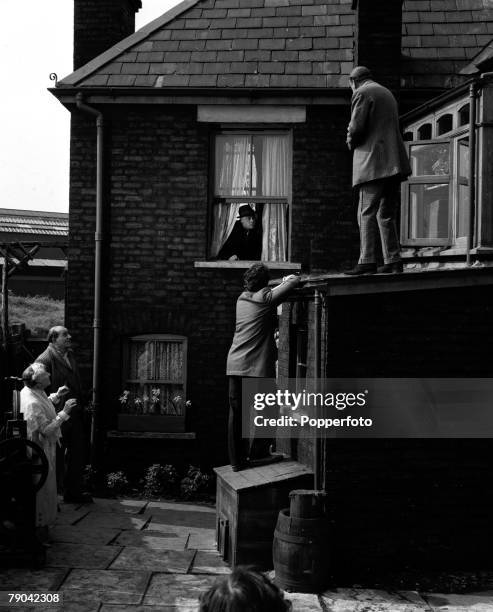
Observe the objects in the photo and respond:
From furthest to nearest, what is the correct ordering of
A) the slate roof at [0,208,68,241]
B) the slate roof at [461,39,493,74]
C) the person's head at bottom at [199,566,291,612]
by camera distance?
the slate roof at [0,208,68,241], the slate roof at [461,39,493,74], the person's head at bottom at [199,566,291,612]

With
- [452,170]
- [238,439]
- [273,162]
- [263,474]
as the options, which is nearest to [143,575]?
[263,474]

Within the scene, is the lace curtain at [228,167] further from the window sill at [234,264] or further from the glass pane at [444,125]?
the glass pane at [444,125]

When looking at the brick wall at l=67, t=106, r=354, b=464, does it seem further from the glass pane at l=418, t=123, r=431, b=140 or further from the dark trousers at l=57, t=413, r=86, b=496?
the dark trousers at l=57, t=413, r=86, b=496

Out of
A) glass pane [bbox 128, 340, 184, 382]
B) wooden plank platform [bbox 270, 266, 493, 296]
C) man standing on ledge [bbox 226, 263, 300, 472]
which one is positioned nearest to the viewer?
wooden plank platform [bbox 270, 266, 493, 296]

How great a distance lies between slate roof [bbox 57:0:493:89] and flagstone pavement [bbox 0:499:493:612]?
20.2 feet

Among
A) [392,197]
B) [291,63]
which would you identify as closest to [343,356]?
[392,197]

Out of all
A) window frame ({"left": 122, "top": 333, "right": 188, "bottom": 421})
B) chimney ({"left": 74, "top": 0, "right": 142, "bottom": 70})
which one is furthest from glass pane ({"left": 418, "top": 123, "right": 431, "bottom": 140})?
chimney ({"left": 74, "top": 0, "right": 142, "bottom": 70})

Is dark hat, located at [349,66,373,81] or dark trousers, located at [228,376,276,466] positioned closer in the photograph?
dark trousers, located at [228,376,276,466]

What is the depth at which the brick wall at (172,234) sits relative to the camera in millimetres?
12203

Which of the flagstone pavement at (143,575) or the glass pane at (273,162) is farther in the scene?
the glass pane at (273,162)

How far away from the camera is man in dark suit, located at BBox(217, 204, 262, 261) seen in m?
12.5

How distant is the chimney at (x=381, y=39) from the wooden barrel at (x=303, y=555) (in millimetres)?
6627

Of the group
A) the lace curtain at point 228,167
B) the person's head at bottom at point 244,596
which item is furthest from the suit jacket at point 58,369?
the person's head at bottom at point 244,596

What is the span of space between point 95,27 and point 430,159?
18.9ft
